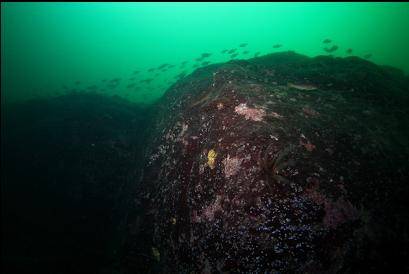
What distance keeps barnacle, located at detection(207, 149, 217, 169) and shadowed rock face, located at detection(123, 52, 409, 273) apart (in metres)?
0.02

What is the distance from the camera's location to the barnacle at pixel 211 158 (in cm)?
326

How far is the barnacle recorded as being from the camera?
3.26 m

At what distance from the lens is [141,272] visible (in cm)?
390

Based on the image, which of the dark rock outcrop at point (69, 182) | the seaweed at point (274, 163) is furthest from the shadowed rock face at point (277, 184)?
the dark rock outcrop at point (69, 182)

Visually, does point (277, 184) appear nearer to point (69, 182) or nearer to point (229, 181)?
point (229, 181)

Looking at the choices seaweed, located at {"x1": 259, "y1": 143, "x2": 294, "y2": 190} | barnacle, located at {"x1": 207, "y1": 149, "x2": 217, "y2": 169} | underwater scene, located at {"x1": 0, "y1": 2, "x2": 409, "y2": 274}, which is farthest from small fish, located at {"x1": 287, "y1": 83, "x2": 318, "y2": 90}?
barnacle, located at {"x1": 207, "y1": 149, "x2": 217, "y2": 169}

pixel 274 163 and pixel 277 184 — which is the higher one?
pixel 274 163

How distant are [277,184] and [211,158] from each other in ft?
3.23

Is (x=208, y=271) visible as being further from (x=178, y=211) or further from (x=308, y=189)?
(x=308, y=189)

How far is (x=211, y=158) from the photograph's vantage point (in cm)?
332

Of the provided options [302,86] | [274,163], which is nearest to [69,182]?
[274,163]

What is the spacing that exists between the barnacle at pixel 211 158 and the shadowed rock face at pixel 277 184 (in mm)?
20

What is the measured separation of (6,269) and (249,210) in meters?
7.26

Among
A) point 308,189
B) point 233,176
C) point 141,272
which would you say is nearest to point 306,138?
point 308,189
